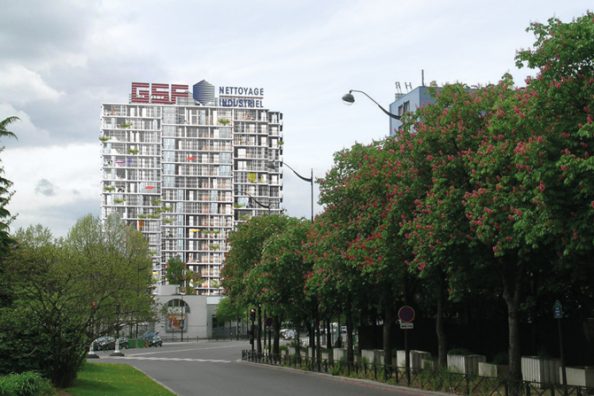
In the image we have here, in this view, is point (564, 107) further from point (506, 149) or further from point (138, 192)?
point (138, 192)

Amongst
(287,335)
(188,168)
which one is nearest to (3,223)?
(287,335)

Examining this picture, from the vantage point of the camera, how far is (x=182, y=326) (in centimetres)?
12406

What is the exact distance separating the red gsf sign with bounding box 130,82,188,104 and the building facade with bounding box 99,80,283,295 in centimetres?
23

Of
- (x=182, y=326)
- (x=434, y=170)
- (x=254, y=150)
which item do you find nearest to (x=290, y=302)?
(x=434, y=170)

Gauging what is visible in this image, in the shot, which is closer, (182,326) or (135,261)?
(135,261)

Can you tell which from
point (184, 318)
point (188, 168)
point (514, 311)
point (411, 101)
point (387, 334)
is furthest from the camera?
point (188, 168)

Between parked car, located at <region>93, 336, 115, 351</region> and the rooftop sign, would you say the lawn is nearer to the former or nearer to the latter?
parked car, located at <region>93, 336, 115, 351</region>

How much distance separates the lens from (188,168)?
17788 cm

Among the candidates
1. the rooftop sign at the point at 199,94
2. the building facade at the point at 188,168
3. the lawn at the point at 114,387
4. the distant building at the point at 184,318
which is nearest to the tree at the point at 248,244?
the lawn at the point at 114,387

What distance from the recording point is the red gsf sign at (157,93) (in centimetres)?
18350

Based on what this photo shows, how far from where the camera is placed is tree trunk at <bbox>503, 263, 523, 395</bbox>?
24.7 meters

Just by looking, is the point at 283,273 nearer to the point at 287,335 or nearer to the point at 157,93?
the point at 287,335

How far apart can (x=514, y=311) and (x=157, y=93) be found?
16550 cm

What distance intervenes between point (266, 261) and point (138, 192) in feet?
457
